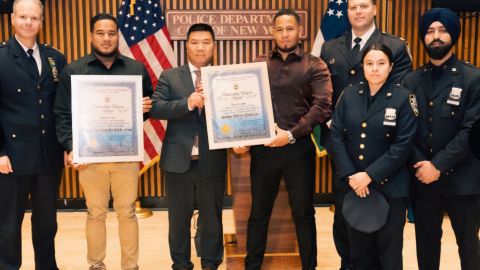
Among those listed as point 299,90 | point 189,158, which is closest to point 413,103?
point 299,90

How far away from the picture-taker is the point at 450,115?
2975 millimetres

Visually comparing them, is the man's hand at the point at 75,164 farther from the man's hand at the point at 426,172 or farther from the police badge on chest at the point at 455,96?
the police badge on chest at the point at 455,96

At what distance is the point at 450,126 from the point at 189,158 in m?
1.59

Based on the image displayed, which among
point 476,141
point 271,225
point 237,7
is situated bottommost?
point 271,225

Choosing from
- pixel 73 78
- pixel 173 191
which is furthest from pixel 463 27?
pixel 73 78

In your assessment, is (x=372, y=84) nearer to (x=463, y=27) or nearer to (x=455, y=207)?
(x=455, y=207)

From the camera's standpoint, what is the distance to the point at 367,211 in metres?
2.98

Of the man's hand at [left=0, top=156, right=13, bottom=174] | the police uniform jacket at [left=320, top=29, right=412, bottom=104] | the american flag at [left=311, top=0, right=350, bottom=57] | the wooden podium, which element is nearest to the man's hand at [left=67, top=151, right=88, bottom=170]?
the man's hand at [left=0, top=156, right=13, bottom=174]

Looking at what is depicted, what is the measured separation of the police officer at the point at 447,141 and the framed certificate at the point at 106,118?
1.72 m

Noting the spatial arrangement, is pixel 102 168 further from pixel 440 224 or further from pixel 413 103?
pixel 440 224

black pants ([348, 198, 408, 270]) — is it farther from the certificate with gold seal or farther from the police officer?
the certificate with gold seal

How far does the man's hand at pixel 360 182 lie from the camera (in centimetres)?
298

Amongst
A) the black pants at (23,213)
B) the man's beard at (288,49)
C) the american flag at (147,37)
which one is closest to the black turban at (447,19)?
the man's beard at (288,49)

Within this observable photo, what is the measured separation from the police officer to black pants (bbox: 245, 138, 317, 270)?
0.72 meters
